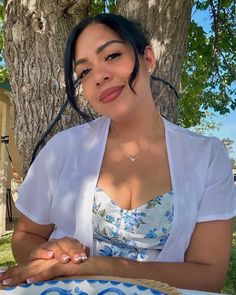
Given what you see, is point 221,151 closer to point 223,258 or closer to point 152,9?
point 223,258

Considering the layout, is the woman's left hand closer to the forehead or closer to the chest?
the chest

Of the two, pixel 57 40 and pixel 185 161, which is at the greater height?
pixel 57 40

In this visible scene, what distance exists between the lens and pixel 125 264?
138 cm

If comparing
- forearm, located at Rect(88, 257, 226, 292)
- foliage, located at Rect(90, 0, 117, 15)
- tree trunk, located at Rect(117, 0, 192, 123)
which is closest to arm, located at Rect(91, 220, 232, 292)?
forearm, located at Rect(88, 257, 226, 292)

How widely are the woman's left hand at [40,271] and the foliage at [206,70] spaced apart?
435cm

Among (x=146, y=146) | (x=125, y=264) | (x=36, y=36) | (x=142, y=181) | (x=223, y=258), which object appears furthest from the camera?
(x=36, y=36)

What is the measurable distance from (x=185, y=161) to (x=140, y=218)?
306 millimetres

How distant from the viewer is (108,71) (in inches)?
64.2

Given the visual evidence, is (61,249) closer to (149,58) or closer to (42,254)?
(42,254)

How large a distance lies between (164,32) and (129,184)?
1367mm

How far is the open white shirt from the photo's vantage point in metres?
1.64

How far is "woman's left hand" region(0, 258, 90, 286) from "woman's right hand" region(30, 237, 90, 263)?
15 millimetres

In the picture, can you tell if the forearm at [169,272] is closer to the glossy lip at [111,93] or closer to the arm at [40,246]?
the arm at [40,246]

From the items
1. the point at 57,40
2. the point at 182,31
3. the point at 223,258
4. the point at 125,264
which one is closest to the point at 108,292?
the point at 125,264
